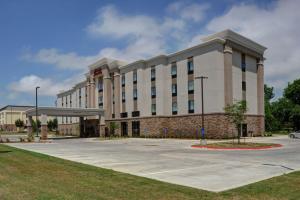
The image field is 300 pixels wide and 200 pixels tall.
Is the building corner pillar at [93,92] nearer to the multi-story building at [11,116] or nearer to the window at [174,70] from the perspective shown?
the window at [174,70]

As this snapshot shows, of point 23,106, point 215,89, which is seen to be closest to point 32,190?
point 215,89

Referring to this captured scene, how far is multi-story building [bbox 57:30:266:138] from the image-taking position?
150ft

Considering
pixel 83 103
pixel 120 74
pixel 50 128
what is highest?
pixel 120 74

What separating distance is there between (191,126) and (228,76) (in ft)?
31.0

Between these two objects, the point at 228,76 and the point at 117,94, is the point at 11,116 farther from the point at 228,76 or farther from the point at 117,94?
the point at 228,76

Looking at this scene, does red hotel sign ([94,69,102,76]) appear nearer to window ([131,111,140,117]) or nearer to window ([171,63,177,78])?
window ([131,111,140,117])

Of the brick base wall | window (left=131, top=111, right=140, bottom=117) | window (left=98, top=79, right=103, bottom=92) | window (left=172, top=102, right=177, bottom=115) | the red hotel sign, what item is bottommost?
the brick base wall

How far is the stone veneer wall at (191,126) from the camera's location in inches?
1759

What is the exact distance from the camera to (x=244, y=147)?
27641 millimetres

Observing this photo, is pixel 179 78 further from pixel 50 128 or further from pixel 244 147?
pixel 50 128

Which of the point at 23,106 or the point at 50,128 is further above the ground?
the point at 23,106

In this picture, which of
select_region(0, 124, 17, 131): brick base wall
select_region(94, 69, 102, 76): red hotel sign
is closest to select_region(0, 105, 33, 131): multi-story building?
select_region(0, 124, 17, 131): brick base wall

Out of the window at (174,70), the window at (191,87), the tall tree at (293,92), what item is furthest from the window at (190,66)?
the tall tree at (293,92)

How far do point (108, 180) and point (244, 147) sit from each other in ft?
65.0
